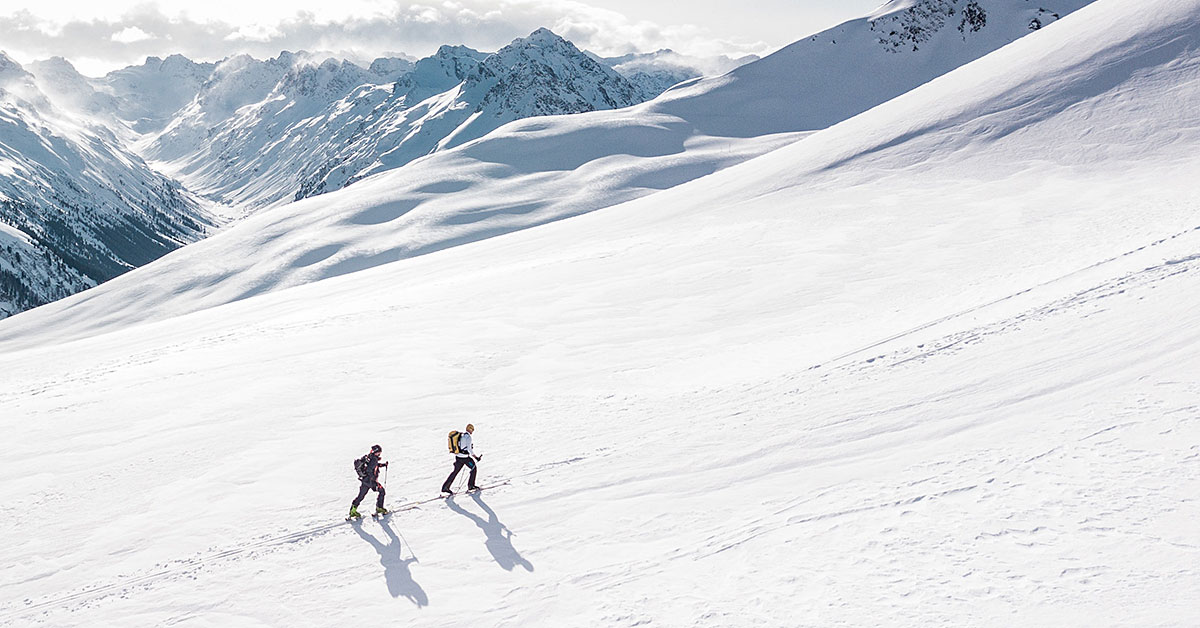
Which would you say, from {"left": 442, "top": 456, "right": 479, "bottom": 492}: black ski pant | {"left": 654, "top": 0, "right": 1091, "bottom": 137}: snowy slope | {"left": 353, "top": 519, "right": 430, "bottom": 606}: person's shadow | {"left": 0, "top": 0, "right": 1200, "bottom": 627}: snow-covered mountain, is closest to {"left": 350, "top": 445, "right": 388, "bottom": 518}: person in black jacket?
{"left": 353, "top": 519, "right": 430, "bottom": 606}: person's shadow

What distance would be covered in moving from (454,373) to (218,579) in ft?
29.8

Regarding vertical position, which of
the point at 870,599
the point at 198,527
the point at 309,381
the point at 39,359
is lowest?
the point at 870,599

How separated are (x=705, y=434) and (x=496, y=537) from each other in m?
Answer: 4.44

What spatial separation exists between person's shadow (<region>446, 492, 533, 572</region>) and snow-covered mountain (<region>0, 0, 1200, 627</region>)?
0.05 metres

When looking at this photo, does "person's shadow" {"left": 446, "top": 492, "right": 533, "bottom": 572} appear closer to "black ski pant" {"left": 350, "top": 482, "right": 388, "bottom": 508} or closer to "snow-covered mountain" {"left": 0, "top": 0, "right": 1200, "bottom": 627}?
"snow-covered mountain" {"left": 0, "top": 0, "right": 1200, "bottom": 627}

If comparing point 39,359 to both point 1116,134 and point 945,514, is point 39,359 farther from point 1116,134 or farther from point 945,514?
point 1116,134

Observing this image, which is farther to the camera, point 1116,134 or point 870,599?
point 1116,134

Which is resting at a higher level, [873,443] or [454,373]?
[454,373]

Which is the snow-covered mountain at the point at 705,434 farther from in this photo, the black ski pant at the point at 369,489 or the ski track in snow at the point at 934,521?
the black ski pant at the point at 369,489

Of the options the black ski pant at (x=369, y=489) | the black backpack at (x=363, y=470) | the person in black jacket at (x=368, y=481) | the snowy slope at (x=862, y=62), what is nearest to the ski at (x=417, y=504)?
the person in black jacket at (x=368, y=481)

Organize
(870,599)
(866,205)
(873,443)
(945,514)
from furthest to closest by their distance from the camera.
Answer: (866,205), (873,443), (945,514), (870,599)

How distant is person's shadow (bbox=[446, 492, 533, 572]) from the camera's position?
10.7 metres

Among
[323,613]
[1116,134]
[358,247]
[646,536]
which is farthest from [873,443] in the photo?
[358,247]

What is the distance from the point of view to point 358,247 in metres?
67.0
